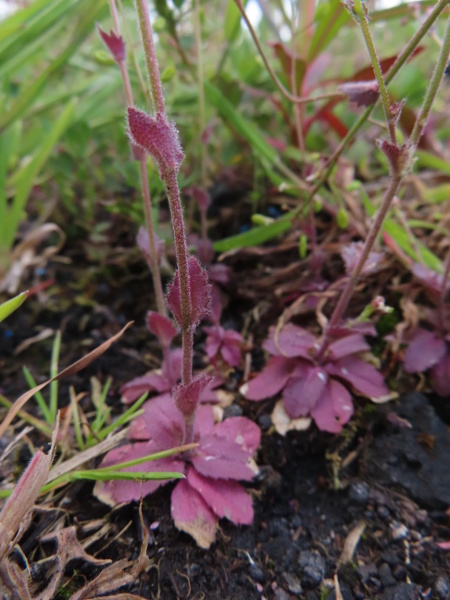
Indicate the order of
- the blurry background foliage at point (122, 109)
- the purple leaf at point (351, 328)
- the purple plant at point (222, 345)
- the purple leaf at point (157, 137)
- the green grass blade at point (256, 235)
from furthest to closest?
the blurry background foliage at point (122, 109) < the green grass blade at point (256, 235) < the purple plant at point (222, 345) < the purple leaf at point (351, 328) < the purple leaf at point (157, 137)

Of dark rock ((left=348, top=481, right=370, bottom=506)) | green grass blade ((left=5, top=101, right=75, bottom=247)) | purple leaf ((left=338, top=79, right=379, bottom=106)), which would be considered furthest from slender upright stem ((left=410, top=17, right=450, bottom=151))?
green grass blade ((left=5, top=101, right=75, bottom=247))

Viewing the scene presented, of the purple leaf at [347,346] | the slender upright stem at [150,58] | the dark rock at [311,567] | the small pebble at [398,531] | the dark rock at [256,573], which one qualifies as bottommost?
the small pebble at [398,531]

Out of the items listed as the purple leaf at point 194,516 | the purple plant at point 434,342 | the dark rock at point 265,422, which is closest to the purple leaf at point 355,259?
the purple plant at point 434,342

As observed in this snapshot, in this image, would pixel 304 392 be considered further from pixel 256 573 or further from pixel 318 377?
pixel 256 573

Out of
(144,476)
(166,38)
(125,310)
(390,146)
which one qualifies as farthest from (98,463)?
(166,38)

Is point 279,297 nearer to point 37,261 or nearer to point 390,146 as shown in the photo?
point 390,146

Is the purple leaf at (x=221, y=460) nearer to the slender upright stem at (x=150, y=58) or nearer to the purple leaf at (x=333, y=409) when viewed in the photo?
the purple leaf at (x=333, y=409)
